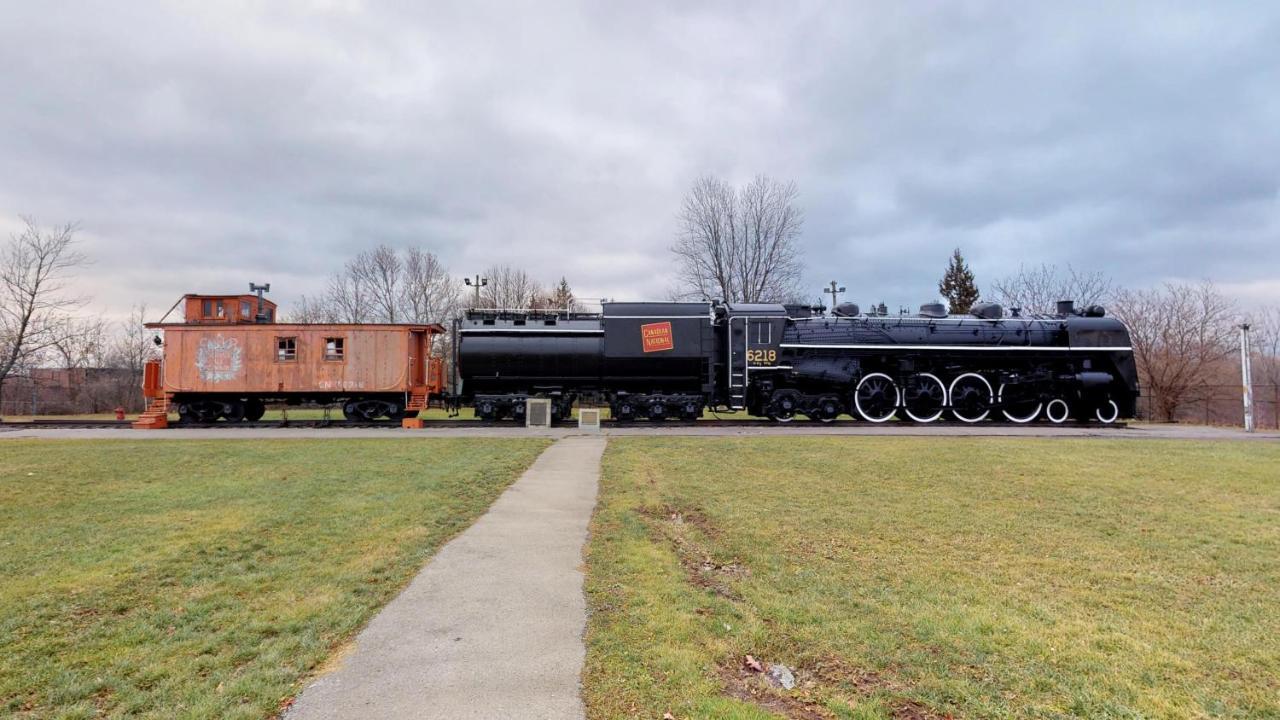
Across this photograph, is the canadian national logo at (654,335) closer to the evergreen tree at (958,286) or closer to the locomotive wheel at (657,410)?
the locomotive wheel at (657,410)

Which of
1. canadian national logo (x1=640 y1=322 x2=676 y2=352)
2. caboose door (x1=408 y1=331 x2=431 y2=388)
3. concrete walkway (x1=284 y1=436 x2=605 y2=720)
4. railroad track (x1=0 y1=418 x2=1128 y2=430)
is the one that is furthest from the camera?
caboose door (x1=408 y1=331 x2=431 y2=388)

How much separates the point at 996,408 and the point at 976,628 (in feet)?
60.4

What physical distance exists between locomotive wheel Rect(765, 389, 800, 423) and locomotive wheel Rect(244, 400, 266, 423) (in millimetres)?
16830

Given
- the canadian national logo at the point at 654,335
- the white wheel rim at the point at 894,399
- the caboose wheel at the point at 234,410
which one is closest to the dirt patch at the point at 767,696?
the canadian national logo at the point at 654,335

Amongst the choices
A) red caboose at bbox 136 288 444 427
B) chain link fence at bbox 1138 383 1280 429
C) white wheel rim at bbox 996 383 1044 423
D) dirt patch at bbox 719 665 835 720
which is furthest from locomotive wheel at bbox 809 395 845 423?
chain link fence at bbox 1138 383 1280 429

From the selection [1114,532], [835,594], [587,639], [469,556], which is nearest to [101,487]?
[469,556]

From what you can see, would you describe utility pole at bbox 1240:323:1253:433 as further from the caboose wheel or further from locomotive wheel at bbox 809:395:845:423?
the caboose wheel

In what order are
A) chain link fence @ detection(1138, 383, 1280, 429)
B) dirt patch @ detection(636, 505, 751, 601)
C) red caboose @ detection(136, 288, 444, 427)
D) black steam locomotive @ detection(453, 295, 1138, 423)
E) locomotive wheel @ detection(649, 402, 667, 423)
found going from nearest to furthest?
dirt patch @ detection(636, 505, 751, 601)
black steam locomotive @ detection(453, 295, 1138, 423)
locomotive wheel @ detection(649, 402, 667, 423)
red caboose @ detection(136, 288, 444, 427)
chain link fence @ detection(1138, 383, 1280, 429)

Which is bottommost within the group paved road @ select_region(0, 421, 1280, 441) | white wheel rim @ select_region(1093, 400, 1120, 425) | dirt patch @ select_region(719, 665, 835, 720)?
dirt patch @ select_region(719, 665, 835, 720)

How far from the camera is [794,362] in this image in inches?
754

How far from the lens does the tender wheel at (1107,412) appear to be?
20094 mm

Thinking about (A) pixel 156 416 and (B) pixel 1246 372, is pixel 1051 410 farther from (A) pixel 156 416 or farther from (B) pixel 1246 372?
(A) pixel 156 416

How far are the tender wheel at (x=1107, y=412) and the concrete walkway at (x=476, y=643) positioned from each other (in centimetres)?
2051

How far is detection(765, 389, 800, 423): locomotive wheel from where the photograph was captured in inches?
770
